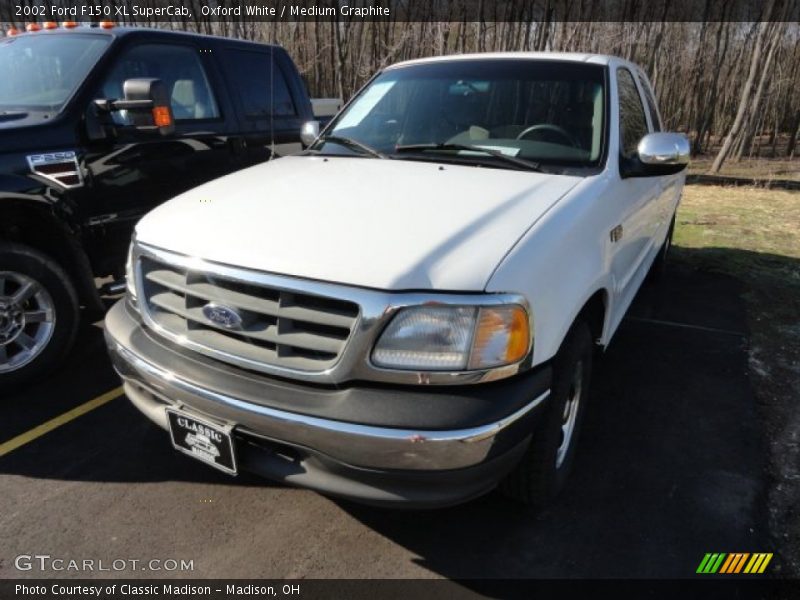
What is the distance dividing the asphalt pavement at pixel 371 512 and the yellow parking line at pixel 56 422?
1.7 inches

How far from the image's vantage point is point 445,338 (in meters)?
1.90

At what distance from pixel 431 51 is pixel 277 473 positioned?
18460 millimetres

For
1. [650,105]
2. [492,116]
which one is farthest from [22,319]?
[650,105]

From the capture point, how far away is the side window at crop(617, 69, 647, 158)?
325cm

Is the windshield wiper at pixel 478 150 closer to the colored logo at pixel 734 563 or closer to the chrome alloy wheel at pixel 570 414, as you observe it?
the chrome alloy wheel at pixel 570 414

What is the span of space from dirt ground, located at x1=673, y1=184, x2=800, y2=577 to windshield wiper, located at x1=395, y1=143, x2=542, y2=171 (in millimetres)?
1930

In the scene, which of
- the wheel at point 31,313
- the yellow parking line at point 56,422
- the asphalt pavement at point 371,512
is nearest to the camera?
the asphalt pavement at point 371,512

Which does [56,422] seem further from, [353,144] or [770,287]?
[770,287]

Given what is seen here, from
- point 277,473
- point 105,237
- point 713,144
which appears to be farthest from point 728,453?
point 713,144

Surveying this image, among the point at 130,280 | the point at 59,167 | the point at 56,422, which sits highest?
the point at 59,167

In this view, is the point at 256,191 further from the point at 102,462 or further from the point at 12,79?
the point at 12,79

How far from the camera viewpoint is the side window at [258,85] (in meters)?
4.74

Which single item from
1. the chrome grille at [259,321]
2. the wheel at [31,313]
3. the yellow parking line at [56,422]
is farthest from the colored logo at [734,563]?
the wheel at [31,313]

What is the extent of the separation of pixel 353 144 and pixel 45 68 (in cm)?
228
